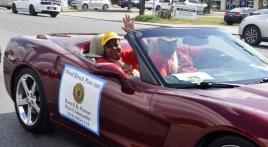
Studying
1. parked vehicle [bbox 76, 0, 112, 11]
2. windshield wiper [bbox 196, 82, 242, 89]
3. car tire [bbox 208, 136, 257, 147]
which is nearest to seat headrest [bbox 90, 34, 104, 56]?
windshield wiper [bbox 196, 82, 242, 89]

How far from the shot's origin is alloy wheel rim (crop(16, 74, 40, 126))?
5.38 meters

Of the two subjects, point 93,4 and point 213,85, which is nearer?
point 213,85

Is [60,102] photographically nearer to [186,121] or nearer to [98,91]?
[98,91]

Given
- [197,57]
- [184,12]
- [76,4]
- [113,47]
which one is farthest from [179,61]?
[76,4]

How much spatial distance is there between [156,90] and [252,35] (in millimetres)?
14828

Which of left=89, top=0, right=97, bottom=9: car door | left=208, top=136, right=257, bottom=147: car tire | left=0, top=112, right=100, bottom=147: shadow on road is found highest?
left=89, top=0, right=97, bottom=9: car door

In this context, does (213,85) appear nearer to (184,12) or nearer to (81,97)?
(81,97)

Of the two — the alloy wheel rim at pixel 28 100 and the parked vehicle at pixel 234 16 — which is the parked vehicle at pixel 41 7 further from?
the alloy wheel rim at pixel 28 100

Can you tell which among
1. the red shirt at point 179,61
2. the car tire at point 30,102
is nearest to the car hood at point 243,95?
the red shirt at point 179,61

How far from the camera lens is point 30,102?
547 centimetres

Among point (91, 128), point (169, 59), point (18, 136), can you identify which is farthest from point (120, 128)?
point (18, 136)

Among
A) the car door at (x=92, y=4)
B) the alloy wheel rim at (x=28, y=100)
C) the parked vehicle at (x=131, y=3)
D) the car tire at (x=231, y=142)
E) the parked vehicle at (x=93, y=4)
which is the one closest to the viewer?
the car tire at (x=231, y=142)

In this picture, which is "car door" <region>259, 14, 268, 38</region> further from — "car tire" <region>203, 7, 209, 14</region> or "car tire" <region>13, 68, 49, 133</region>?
"car tire" <region>203, 7, 209, 14</region>

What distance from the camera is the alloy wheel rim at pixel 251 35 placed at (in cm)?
1798
